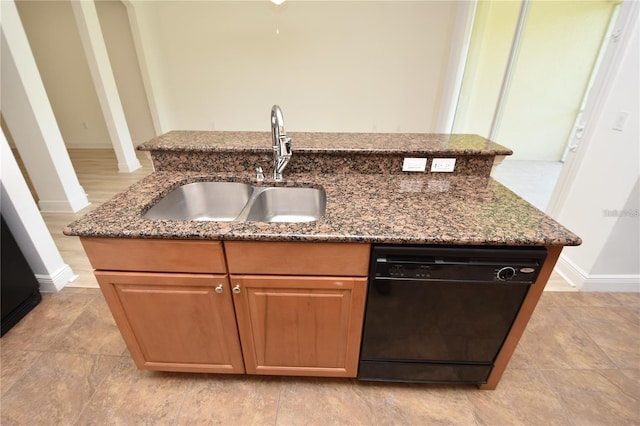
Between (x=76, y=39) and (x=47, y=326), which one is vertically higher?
(x=76, y=39)

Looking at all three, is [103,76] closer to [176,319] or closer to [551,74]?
[176,319]

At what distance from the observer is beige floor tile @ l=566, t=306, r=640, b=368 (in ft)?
5.02

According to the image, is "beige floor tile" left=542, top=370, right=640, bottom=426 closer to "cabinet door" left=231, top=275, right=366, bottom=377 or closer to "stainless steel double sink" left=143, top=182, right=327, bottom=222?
"cabinet door" left=231, top=275, right=366, bottom=377

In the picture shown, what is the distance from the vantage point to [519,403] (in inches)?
51.2

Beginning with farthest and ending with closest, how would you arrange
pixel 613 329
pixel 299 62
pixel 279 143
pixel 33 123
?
pixel 299 62 < pixel 33 123 < pixel 613 329 < pixel 279 143

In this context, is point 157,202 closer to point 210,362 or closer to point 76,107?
point 210,362

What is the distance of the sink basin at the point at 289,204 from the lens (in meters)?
1.38

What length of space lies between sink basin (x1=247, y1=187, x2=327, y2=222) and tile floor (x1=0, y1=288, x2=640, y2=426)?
2.65 feet

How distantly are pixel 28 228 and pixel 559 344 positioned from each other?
325 centimetres

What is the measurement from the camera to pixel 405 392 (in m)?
1.35

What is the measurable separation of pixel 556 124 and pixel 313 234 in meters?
4.67

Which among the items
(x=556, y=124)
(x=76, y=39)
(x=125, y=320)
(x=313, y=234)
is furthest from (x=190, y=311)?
(x=76, y=39)

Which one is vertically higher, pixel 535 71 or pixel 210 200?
pixel 535 71

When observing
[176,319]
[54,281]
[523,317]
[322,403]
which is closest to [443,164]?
[523,317]
